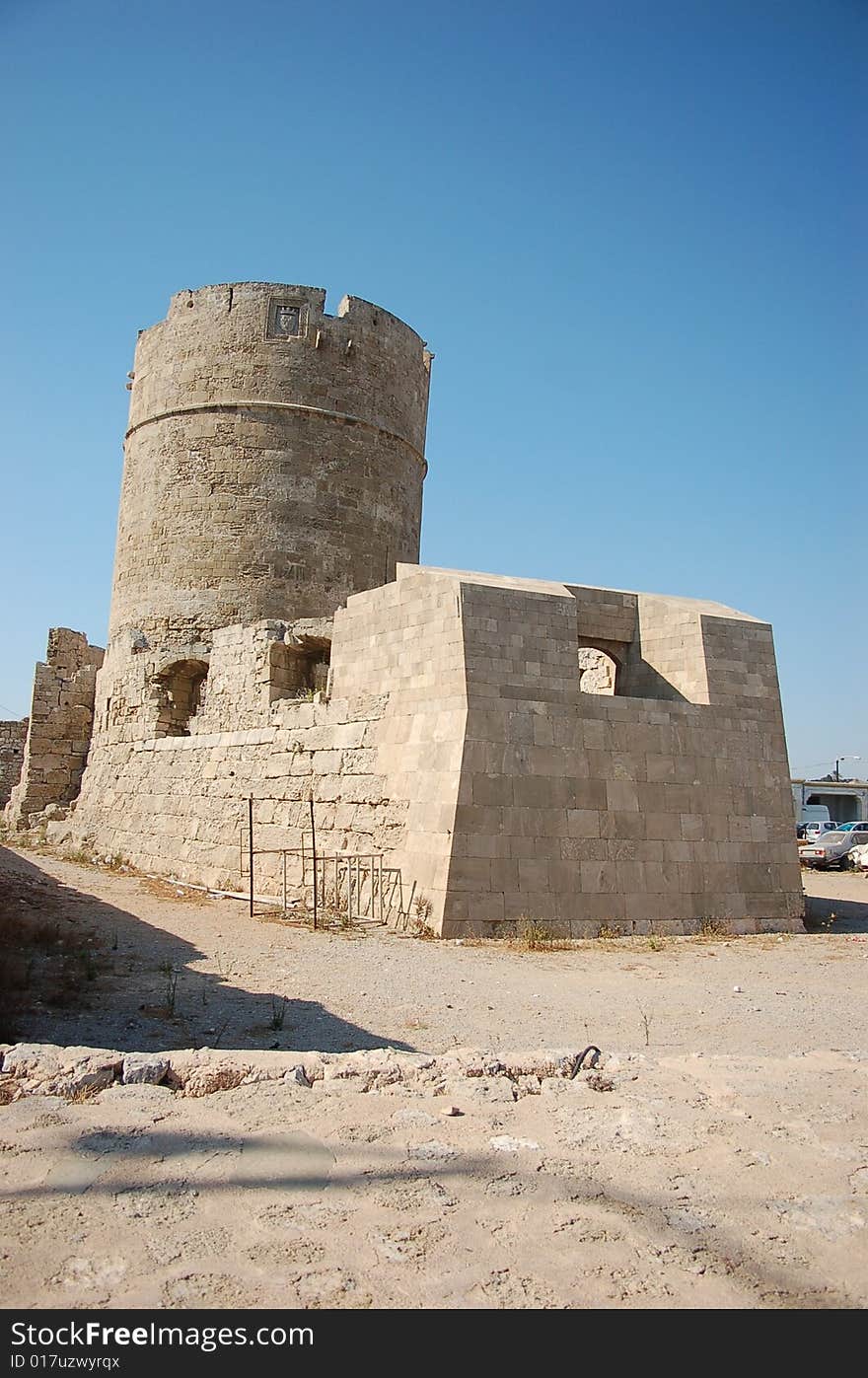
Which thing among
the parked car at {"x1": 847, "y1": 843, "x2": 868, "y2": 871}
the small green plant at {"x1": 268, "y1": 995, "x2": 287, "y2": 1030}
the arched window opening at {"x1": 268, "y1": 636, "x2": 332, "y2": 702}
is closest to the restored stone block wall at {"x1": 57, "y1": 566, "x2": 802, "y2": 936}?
the arched window opening at {"x1": 268, "y1": 636, "x2": 332, "y2": 702}

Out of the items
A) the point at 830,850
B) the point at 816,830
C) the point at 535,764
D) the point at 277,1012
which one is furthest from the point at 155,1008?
the point at 816,830

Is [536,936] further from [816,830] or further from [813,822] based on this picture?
[813,822]

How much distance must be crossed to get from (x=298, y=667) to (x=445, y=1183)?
10.8 metres

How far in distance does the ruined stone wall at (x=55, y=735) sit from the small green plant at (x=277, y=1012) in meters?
14.1

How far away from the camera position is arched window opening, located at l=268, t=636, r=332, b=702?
1309 centimetres

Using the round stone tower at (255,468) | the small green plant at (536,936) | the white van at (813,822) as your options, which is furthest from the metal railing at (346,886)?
the white van at (813,822)

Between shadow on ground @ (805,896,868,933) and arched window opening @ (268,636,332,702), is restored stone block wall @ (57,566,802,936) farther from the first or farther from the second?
shadow on ground @ (805,896,868,933)

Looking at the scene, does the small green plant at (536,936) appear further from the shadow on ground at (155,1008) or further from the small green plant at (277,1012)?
the small green plant at (277,1012)

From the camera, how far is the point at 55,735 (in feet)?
62.8

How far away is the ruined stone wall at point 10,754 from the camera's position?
22859 mm

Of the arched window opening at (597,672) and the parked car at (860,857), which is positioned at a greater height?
the arched window opening at (597,672)

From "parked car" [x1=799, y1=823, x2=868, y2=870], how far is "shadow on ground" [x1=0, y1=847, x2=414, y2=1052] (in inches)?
717
